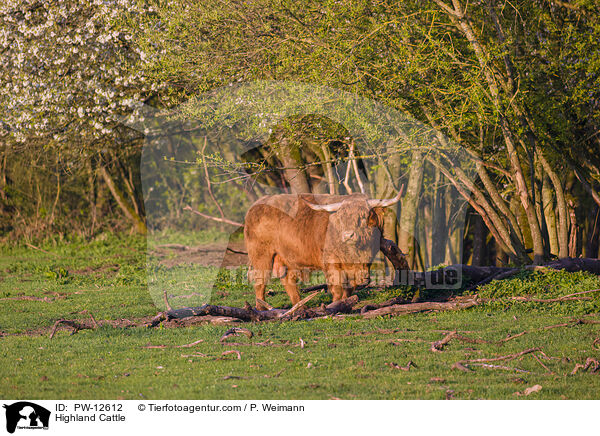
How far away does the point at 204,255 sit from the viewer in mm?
21500

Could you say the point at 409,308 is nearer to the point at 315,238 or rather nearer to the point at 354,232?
the point at 354,232

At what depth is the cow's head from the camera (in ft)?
35.7

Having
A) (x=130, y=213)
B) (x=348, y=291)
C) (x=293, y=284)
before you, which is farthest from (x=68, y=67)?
(x=130, y=213)

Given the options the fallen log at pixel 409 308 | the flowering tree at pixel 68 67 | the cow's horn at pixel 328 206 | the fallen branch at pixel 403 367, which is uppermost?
the flowering tree at pixel 68 67

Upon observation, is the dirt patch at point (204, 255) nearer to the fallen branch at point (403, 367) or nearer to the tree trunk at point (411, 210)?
the tree trunk at point (411, 210)

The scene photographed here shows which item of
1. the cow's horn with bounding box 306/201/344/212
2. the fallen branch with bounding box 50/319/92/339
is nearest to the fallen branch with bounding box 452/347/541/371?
the cow's horn with bounding box 306/201/344/212

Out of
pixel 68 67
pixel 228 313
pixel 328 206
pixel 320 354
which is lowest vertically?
pixel 320 354

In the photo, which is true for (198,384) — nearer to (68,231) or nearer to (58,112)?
(58,112)

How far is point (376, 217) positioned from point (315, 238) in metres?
1.04

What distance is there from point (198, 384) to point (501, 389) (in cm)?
309

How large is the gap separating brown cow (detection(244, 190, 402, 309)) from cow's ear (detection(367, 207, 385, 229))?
0.05 feet

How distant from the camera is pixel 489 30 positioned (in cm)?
1402
